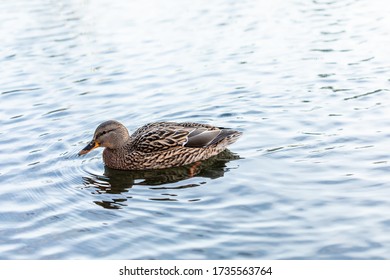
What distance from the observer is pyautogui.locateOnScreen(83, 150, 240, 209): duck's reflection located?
1020 centimetres

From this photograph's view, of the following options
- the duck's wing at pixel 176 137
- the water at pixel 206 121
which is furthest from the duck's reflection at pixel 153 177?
the duck's wing at pixel 176 137

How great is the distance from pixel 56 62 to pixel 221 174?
27.3 ft

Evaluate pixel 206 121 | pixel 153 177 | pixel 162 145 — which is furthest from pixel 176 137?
pixel 206 121

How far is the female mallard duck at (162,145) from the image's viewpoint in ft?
37.0

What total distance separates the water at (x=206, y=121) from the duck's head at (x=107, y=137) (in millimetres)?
371

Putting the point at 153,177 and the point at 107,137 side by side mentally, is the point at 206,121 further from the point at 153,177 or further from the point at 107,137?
the point at 153,177

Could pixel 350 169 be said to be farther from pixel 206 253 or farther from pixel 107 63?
pixel 107 63

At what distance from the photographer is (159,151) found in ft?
37.0

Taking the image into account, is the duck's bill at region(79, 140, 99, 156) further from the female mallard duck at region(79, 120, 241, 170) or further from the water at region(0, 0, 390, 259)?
the water at region(0, 0, 390, 259)

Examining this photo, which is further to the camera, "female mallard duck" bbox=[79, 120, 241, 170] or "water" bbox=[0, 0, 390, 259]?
"female mallard duck" bbox=[79, 120, 241, 170]

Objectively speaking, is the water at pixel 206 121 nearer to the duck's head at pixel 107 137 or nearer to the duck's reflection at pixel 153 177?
the duck's reflection at pixel 153 177

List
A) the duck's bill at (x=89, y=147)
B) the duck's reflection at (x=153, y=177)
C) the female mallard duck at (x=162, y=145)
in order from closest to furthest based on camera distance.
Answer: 1. the duck's reflection at (x=153, y=177)
2. the female mallard duck at (x=162, y=145)
3. the duck's bill at (x=89, y=147)

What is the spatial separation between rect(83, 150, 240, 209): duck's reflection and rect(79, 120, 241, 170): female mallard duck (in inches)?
4.8

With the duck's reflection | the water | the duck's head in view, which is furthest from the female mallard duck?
the water
